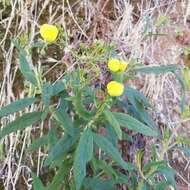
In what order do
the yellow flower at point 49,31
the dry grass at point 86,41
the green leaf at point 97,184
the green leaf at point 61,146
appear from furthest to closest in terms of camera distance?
1. the dry grass at point 86,41
2. the green leaf at point 97,184
3. the green leaf at point 61,146
4. the yellow flower at point 49,31

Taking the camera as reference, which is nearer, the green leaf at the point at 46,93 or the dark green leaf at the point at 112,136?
the green leaf at the point at 46,93

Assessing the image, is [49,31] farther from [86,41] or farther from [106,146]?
[86,41]

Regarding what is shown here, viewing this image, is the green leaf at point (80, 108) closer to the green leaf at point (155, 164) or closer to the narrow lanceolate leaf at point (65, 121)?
the narrow lanceolate leaf at point (65, 121)

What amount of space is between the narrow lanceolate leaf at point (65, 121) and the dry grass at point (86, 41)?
0.37 metres

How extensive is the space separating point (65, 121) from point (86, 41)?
1.76 feet

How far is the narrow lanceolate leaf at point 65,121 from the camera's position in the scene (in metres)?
0.98

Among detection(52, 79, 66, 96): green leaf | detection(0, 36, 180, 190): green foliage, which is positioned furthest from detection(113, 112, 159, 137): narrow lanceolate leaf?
detection(52, 79, 66, 96): green leaf

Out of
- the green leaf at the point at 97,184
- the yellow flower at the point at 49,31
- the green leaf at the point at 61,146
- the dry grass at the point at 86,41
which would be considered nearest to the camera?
the yellow flower at the point at 49,31

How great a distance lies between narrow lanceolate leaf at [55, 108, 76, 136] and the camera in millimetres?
977

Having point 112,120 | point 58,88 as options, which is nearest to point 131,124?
point 112,120

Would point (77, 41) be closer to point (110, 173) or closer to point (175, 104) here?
point (175, 104)

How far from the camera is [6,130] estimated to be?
1.02 metres

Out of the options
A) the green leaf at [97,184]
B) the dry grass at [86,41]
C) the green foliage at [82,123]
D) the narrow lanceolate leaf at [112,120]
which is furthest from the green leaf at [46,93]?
the dry grass at [86,41]

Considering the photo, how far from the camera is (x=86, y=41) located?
1.47 metres
